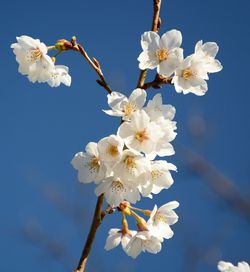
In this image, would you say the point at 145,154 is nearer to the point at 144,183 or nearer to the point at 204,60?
the point at 144,183

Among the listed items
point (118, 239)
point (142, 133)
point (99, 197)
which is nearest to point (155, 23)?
point (142, 133)

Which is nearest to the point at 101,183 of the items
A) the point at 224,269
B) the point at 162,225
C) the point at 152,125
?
the point at 152,125

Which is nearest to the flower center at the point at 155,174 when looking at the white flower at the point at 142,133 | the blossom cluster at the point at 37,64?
the white flower at the point at 142,133

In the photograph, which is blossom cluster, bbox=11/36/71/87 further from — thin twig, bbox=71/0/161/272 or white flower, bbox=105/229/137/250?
white flower, bbox=105/229/137/250

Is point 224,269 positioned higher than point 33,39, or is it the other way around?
point 33,39

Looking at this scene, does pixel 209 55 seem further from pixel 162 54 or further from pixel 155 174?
pixel 155 174

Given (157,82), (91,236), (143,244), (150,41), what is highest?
(150,41)

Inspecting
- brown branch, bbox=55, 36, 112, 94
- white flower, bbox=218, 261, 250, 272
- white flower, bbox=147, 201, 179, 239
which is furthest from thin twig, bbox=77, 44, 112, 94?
white flower, bbox=218, 261, 250, 272
